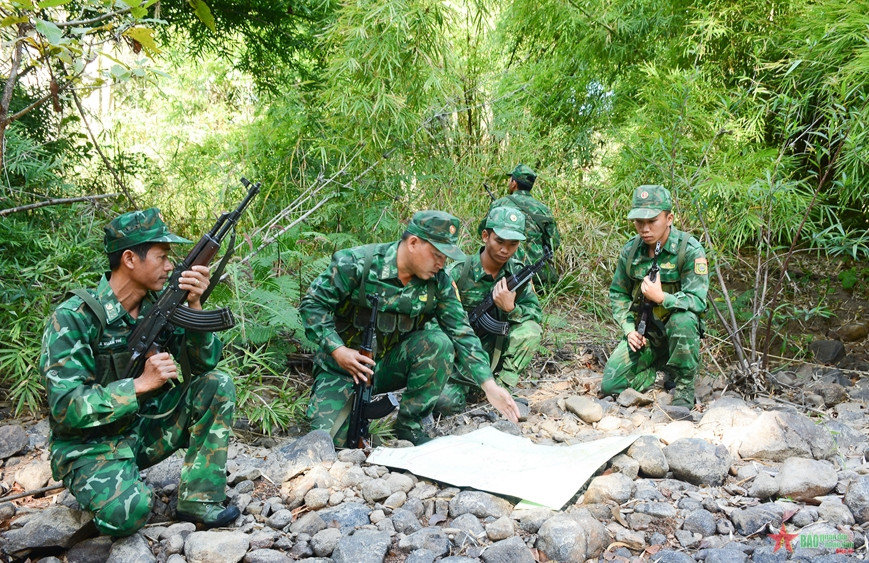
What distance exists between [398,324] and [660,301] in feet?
5.80

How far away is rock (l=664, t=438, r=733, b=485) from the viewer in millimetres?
3375

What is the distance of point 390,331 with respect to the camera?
408 cm

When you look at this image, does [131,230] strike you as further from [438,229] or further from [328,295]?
[438,229]

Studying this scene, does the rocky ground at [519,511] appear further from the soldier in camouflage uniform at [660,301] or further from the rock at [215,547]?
the soldier in camouflage uniform at [660,301]

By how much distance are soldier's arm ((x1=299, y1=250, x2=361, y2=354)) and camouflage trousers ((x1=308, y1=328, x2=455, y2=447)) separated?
0.28 meters

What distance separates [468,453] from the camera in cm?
365

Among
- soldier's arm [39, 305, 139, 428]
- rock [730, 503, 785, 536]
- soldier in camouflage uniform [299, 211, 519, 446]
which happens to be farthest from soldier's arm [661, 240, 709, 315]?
soldier's arm [39, 305, 139, 428]

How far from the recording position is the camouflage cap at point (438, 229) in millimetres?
3736

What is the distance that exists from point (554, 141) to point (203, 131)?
5101mm

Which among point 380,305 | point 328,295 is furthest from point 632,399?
point 328,295

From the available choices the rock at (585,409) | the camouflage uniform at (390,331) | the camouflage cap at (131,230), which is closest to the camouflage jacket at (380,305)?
the camouflage uniform at (390,331)

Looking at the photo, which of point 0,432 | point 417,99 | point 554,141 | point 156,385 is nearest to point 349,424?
point 156,385

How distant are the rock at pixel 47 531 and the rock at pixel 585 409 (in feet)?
9.21

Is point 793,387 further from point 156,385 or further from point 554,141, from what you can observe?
point 156,385
